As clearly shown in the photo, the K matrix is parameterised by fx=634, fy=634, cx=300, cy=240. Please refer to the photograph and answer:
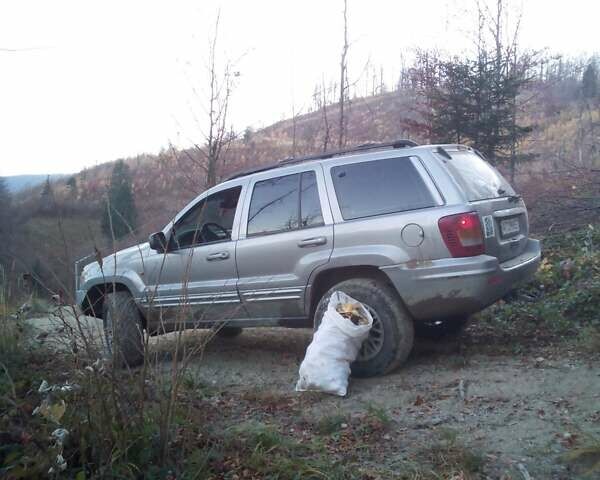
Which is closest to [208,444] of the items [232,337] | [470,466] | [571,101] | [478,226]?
[470,466]

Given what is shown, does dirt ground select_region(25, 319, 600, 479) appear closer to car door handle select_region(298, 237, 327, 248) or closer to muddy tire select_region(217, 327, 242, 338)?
muddy tire select_region(217, 327, 242, 338)

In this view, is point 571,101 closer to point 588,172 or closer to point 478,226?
point 588,172

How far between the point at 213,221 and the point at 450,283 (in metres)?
2.52

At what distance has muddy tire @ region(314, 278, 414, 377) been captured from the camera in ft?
16.8

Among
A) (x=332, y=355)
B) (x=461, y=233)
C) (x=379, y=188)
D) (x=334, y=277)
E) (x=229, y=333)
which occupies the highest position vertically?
(x=379, y=188)

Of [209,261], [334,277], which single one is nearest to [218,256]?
[209,261]

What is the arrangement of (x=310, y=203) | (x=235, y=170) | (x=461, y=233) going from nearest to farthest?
(x=461, y=233) < (x=310, y=203) < (x=235, y=170)

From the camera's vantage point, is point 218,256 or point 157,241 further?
point 157,241

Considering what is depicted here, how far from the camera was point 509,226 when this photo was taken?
5453mm

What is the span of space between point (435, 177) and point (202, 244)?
95.7 inches

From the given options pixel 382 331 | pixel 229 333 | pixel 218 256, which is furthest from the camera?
pixel 229 333

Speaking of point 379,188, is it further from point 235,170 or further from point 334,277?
point 235,170

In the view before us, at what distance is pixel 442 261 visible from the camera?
491 centimetres

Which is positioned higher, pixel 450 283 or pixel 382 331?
pixel 450 283
